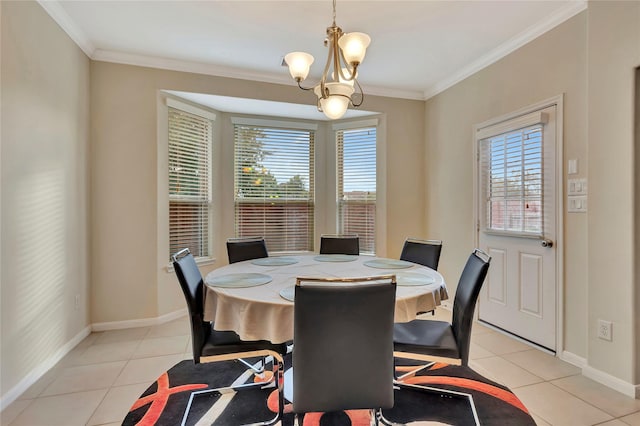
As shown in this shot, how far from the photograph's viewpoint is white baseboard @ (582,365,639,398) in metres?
2.01

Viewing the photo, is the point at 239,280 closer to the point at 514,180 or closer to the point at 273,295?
the point at 273,295

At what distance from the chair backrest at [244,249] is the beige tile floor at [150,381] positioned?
0.89 m

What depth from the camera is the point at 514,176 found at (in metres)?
2.98

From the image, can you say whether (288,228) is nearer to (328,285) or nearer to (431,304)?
(431,304)

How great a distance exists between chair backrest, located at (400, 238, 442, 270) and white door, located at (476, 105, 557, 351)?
87 cm

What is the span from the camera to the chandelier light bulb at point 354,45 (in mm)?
1856

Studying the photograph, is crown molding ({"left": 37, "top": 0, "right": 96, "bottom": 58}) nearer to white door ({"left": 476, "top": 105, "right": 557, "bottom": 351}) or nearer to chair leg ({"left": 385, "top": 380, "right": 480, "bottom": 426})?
chair leg ({"left": 385, "top": 380, "right": 480, "bottom": 426})

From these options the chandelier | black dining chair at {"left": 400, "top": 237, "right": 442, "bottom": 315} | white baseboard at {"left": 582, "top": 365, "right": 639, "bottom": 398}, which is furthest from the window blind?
the chandelier

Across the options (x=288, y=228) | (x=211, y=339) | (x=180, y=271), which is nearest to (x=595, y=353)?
(x=211, y=339)

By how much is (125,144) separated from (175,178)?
0.58 m

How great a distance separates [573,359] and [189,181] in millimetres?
3963

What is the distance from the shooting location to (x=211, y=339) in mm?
1819

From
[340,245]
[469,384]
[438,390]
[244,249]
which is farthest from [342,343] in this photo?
[340,245]

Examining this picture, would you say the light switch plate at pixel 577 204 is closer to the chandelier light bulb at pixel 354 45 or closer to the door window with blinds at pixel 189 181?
the chandelier light bulb at pixel 354 45
